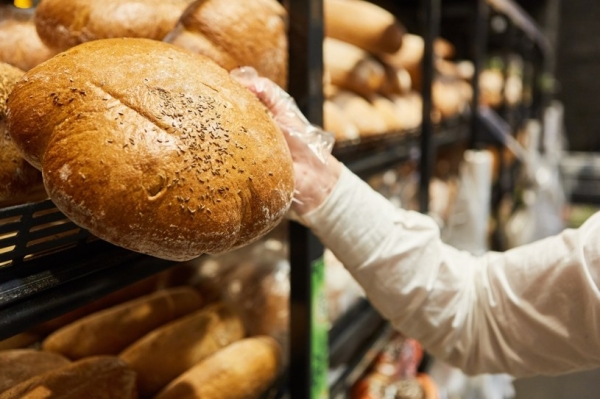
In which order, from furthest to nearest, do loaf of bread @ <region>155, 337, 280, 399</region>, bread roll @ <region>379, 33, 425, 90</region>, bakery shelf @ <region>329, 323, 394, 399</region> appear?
1. bread roll @ <region>379, 33, 425, 90</region>
2. bakery shelf @ <region>329, 323, 394, 399</region>
3. loaf of bread @ <region>155, 337, 280, 399</region>

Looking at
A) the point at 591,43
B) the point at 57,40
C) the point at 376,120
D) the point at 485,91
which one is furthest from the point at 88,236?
the point at 591,43

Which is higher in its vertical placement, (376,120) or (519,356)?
(376,120)

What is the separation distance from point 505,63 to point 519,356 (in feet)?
8.89

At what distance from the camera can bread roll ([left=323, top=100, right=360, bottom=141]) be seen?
54.7 inches

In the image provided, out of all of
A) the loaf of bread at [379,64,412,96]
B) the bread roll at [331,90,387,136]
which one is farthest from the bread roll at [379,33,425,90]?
the bread roll at [331,90,387,136]

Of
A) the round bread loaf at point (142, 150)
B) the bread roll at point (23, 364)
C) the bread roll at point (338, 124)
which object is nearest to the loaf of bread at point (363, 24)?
the bread roll at point (338, 124)

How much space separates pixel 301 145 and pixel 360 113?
2.57 ft

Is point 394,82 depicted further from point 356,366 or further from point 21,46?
point 21,46

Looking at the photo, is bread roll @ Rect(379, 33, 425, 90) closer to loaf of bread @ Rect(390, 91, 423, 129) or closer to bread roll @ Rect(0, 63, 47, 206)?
loaf of bread @ Rect(390, 91, 423, 129)

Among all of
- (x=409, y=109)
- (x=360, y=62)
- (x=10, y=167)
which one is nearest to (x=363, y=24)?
(x=360, y=62)

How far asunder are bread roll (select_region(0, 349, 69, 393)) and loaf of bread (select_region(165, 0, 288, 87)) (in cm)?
52

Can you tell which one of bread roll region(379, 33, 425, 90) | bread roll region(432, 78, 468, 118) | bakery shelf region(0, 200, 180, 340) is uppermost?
bread roll region(379, 33, 425, 90)

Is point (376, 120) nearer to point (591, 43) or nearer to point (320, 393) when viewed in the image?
point (320, 393)

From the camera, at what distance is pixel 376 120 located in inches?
64.4
